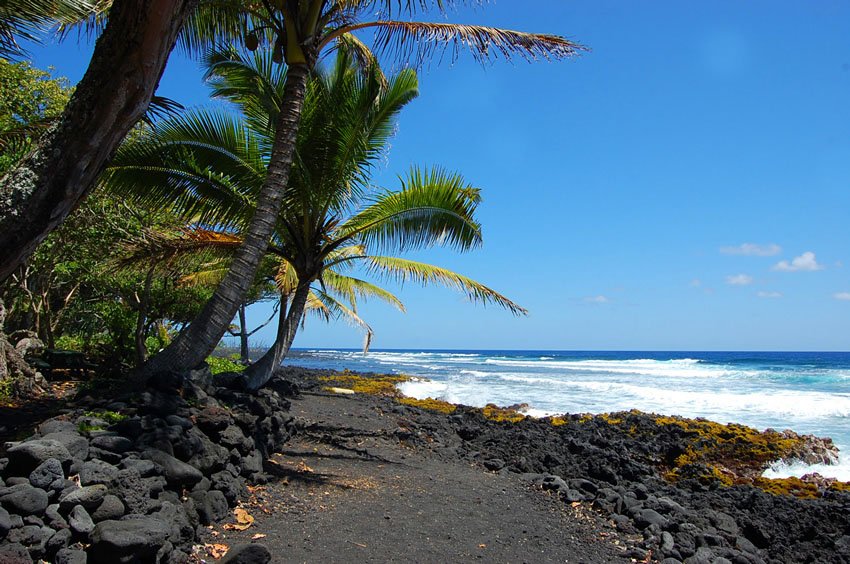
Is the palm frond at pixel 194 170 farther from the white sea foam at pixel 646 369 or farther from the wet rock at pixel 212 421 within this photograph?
the white sea foam at pixel 646 369

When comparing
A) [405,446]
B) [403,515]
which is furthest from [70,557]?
[405,446]

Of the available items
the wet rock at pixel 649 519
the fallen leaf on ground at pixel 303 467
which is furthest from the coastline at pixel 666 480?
the fallen leaf on ground at pixel 303 467

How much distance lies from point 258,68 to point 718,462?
9.83 m

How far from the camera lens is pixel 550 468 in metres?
7.71

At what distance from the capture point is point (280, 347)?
876 centimetres

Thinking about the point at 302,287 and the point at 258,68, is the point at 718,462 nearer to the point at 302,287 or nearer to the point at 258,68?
the point at 302,287

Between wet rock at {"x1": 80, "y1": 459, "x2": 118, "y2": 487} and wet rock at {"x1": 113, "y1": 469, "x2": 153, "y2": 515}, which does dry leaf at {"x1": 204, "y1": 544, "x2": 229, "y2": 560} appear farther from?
wet rock at {"x1": 80, "y1": 459, "x2": 118, "y2": 487}

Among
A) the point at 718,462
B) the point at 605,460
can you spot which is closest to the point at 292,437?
the point at 605,460

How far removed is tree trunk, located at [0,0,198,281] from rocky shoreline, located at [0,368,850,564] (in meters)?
1.29

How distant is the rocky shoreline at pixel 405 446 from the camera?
10.1 ft

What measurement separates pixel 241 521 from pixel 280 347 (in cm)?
466

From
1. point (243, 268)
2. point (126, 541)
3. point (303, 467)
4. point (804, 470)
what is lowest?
point (804, 470)

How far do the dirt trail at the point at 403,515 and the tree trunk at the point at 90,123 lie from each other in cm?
236

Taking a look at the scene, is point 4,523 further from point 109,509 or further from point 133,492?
point 133,492
